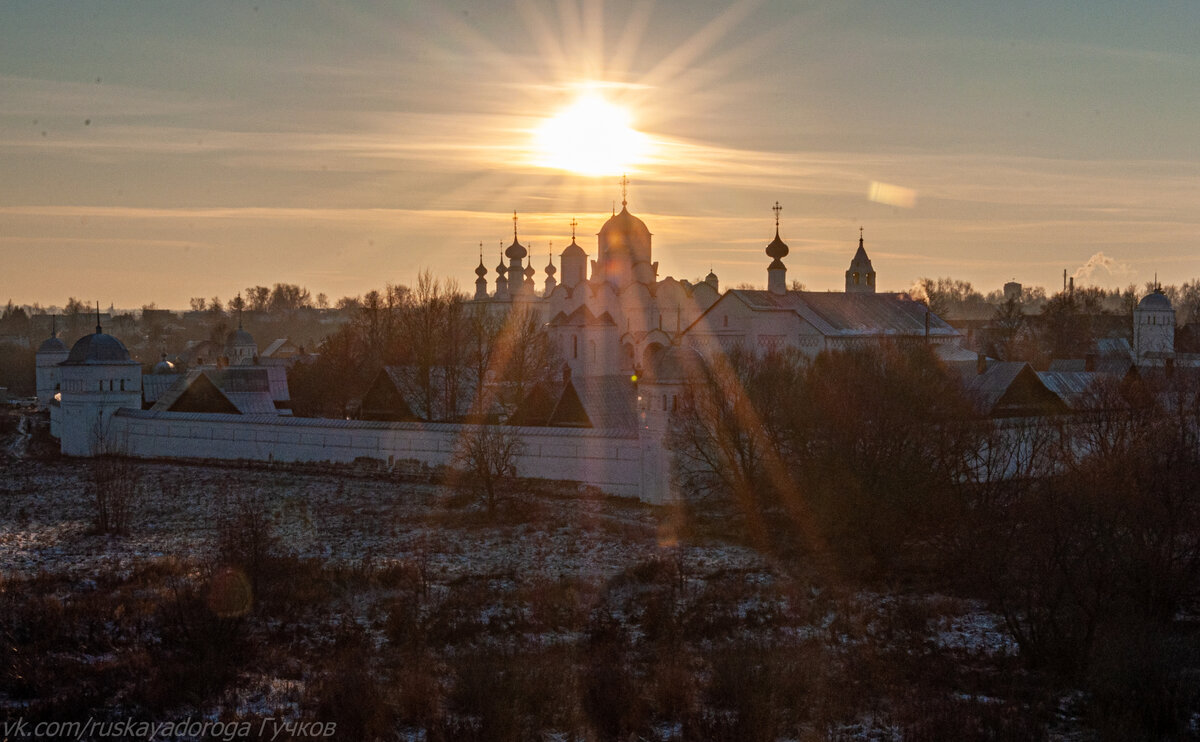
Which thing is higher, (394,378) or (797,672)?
(394,378)

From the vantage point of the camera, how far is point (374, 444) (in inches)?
1072

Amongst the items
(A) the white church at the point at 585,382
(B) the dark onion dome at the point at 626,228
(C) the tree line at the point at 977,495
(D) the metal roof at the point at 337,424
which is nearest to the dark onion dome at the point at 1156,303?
(A) the white church at the point at 585,382

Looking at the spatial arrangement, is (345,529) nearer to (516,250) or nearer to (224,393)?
(224,393)

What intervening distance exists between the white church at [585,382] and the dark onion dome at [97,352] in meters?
0.04

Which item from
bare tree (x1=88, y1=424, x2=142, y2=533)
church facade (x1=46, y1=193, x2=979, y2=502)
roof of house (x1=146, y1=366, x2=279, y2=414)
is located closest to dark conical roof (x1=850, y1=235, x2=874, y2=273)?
church facade (x1=46, y1=193, x2=979, y2=502)

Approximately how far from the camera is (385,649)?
44.3 feet

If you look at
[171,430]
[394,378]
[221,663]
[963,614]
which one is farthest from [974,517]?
[171,430]

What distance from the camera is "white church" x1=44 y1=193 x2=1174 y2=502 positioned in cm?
2398

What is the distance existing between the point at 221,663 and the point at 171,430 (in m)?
19.6

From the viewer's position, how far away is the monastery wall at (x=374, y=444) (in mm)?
23531

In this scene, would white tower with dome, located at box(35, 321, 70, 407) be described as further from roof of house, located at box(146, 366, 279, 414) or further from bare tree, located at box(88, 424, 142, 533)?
bare tree, located at box(88, 424, 142, 533)

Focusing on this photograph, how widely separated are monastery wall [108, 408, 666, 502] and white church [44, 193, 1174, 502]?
0.03 meters

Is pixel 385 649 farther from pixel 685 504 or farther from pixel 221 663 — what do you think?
pixel 685 504

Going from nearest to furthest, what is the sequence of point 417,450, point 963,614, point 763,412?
point 963,614, point 763,412, point 417,450
